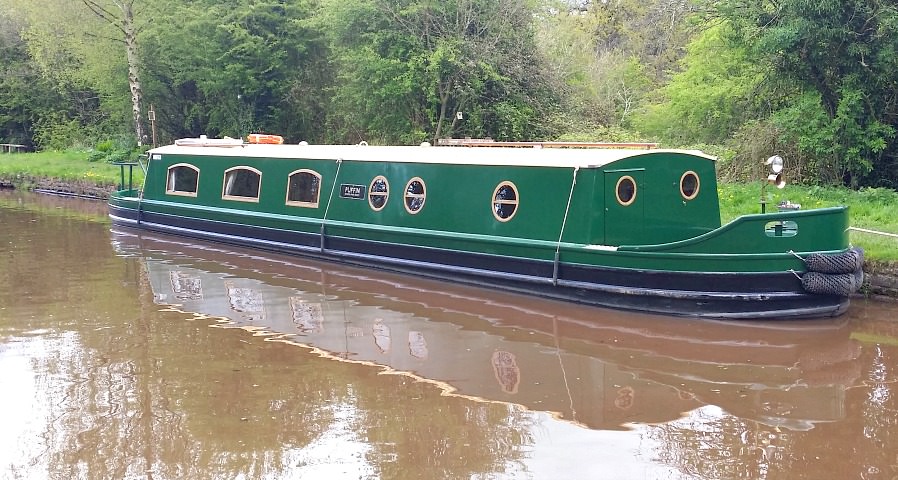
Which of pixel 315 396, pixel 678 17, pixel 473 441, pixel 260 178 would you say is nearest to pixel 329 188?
pixel 260 178

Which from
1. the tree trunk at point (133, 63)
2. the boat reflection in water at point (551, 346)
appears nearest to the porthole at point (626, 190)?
the boat reflection in water at point (551, 346)

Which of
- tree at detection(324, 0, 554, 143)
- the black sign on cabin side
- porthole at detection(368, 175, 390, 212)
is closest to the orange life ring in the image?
the black sign on cabin side

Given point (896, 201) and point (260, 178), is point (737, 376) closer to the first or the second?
point (896, 201)

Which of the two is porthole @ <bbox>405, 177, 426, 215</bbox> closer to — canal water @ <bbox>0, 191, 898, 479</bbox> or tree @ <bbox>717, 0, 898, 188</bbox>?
canal water @ <bbox>0, 191, 898, 479</bbox>

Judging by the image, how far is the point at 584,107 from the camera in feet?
67.8

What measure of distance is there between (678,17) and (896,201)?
1728 centimetres

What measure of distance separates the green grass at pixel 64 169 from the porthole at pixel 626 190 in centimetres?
1397

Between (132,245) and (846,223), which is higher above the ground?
(846,223)

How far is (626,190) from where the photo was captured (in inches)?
368

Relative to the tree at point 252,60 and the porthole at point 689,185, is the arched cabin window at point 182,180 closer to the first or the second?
the tree at point 252,60

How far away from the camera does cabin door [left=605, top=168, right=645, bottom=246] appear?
930 cm

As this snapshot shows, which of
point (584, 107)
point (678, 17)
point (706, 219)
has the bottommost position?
point (706, 219)

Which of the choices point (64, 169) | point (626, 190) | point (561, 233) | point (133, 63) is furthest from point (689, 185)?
point (133, 63)

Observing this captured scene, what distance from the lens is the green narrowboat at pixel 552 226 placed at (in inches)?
336
